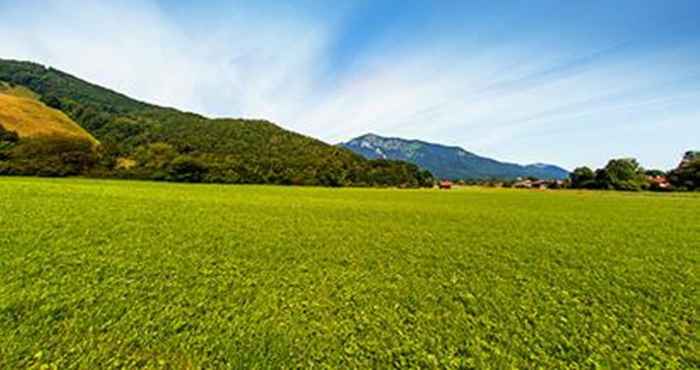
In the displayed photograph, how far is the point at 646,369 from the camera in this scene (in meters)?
6.77

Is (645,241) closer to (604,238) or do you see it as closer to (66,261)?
(604,238)

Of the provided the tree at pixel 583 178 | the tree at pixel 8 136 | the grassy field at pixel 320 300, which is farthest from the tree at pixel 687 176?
the tree at pixel 8 136

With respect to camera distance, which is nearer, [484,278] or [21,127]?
[484,278]

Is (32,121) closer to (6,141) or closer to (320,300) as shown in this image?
(6,141)

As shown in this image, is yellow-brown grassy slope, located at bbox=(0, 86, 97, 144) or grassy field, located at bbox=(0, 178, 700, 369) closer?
grassy field, located at bbox=(0, 178, 700, 369)

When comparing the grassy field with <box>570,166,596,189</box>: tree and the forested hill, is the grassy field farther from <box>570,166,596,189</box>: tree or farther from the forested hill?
<box>570,166,596,189</box>: tree

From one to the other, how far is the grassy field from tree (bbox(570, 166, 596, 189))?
372 feet

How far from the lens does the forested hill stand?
8088cm

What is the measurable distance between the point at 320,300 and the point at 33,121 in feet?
417

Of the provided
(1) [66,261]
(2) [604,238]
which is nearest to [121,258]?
(1) [66,261]

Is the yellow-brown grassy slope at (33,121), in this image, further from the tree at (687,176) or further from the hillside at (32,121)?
the tree at (687,176)

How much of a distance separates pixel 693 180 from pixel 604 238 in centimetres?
Answer: 10704

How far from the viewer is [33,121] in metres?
99.6

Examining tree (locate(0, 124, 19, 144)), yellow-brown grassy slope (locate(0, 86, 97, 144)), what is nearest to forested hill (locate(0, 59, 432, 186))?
tree (locate(0, 124, 19, 144))
